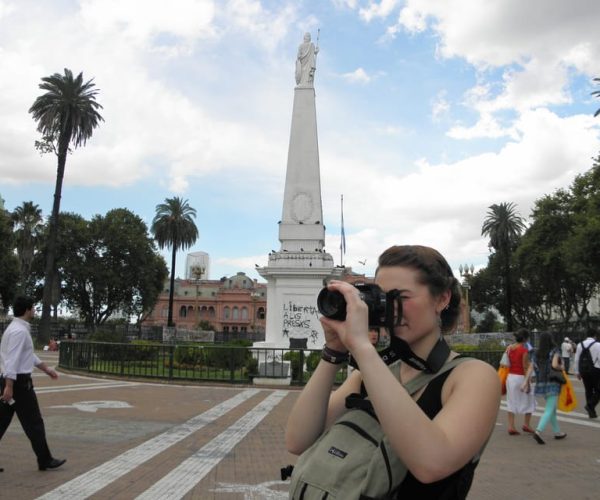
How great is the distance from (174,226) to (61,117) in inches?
916

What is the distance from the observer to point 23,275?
51.3 metres

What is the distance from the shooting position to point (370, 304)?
1749 millimetres

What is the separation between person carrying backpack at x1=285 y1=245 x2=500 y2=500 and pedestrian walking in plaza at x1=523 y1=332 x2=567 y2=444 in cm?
777

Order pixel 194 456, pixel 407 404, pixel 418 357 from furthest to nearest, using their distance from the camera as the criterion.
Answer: pixel 194 456 < pixel 418 357 < pixel 407 404

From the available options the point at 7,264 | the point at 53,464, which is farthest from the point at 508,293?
the point at 53,464

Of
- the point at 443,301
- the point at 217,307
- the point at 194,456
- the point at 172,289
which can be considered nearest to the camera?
the point at 443,301

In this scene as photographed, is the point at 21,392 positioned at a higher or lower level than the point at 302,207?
lower

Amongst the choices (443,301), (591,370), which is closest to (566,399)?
(591,370)

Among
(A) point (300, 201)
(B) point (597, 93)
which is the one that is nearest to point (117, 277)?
(A) point (300, 201)

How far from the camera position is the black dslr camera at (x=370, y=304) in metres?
1.75

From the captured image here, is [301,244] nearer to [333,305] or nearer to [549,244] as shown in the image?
[333,305]

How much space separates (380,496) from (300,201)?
Answer: 79.8ft

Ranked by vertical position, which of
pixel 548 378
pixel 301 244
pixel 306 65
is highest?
pixel 306 65

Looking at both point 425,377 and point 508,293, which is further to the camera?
point 508,293
